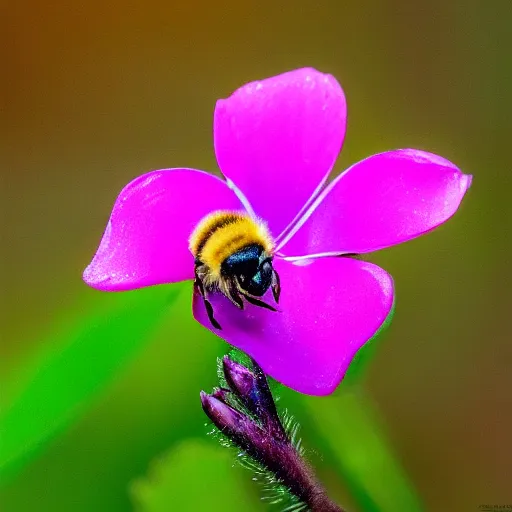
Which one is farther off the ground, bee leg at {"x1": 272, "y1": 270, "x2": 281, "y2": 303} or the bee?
the bee

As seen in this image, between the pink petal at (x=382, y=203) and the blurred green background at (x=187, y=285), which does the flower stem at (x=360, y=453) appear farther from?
the pink petal at (x=382, y=203)

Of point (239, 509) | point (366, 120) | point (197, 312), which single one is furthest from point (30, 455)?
point (366, 120)

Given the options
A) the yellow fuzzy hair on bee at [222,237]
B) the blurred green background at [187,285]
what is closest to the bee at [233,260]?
the yellow fuzzy hair on bee at [222,237]

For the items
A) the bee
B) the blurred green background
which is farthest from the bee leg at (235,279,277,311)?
the blurred green background

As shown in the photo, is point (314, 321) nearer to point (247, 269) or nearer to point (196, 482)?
point (247, 269)

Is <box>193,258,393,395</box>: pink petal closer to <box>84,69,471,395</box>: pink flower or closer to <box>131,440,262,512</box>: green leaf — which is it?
<box>84,69,471,395</box>: pink flower

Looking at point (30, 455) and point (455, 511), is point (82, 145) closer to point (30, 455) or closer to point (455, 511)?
point (30, 455)
